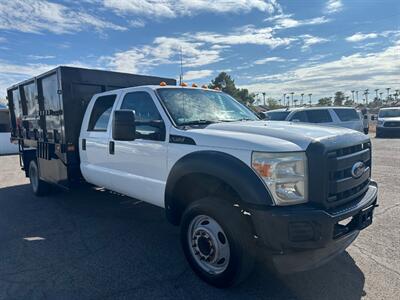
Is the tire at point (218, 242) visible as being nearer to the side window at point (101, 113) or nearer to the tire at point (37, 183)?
the side window at point (101, 113)

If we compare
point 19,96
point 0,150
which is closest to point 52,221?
point 19,96

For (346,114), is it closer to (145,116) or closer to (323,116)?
(323,116)

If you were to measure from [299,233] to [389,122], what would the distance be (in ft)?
66.3

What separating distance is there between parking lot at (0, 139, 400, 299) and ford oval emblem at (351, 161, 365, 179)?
1063mm

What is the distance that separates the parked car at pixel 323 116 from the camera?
38.4ft

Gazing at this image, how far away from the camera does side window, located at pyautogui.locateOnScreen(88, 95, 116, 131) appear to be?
4.87m

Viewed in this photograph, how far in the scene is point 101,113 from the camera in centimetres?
508

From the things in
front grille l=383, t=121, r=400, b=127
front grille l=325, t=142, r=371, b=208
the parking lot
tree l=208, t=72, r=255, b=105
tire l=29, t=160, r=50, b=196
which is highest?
tree l=208, t=72, r=255, b=105

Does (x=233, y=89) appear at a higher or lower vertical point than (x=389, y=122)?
higher

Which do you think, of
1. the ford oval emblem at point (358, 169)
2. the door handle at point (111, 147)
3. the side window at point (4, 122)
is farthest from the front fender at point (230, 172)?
the side window at point (4, 122)

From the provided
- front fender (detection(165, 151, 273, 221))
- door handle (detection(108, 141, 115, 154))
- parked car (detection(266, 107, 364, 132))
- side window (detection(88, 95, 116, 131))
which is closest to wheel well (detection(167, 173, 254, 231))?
front fender (detection(165, 151, 273, 221))

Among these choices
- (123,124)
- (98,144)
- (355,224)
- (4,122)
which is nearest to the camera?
(355,224)

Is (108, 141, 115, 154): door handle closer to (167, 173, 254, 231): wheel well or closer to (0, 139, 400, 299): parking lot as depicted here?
A: (0, 139, 400, 299): parking lot

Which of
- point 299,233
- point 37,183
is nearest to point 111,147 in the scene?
point 299,233
